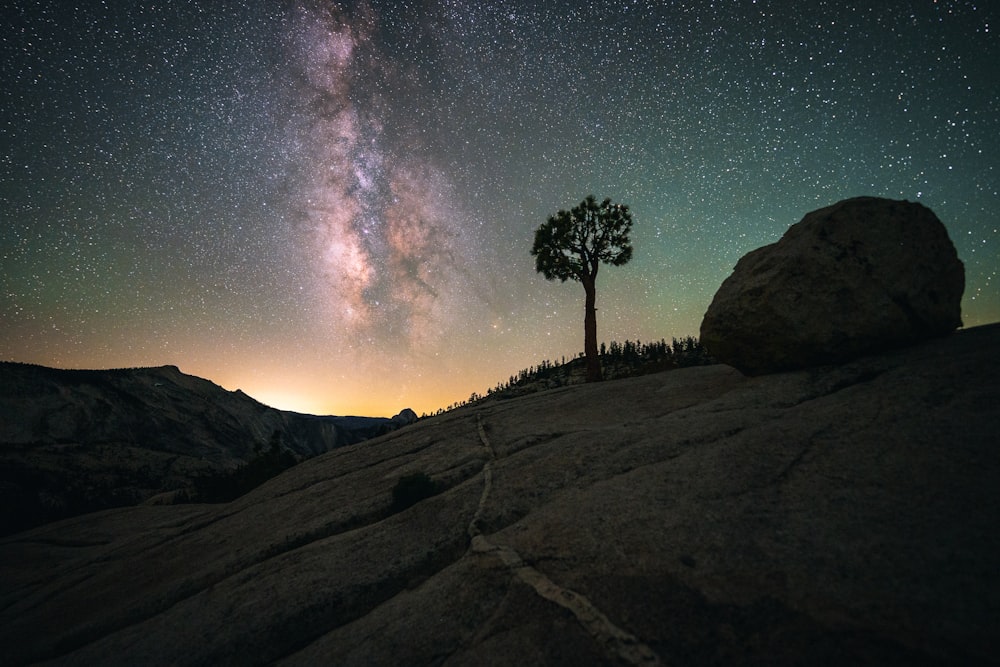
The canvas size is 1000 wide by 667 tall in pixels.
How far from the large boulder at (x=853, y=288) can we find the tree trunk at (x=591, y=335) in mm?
11673

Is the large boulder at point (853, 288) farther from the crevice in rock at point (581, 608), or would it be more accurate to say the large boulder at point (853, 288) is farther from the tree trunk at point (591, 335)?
the tree trunk at point (591, 335)

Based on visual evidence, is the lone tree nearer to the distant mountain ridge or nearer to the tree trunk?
the tree trunk

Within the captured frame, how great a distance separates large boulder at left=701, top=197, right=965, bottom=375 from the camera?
715 cm

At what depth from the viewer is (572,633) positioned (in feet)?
10.7

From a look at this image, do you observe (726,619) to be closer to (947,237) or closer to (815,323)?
(815,323)

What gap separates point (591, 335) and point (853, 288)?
1338 centimetres

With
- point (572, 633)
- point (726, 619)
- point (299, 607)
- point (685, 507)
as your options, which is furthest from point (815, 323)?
point (299, 607)

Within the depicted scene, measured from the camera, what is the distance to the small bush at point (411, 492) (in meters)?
7.28

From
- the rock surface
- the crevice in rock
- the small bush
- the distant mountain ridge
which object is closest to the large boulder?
the rock surface

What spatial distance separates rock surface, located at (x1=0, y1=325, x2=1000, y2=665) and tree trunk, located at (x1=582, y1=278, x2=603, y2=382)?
10.9 meters

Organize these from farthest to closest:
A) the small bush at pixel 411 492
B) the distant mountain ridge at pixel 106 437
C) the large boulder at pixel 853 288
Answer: the distant mountain ridge at pixel 106 437
the small bush at pixel 411 492
the large boulder at pixel 853 288

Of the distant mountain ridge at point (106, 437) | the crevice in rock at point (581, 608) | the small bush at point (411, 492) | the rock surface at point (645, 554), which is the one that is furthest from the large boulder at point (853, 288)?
the distant mountain ridge at point (106, 437)

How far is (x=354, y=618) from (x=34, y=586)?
1244 centimetres

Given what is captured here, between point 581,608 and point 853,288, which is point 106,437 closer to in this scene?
point 581,608
